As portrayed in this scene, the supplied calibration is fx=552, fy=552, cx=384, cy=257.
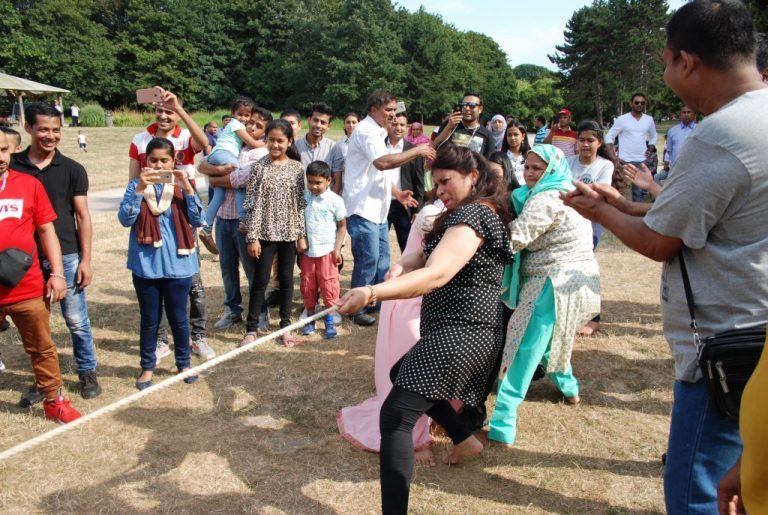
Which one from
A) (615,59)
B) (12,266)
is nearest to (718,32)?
(12,266)

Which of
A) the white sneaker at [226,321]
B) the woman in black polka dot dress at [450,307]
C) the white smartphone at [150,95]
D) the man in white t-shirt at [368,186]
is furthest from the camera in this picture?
the white sneaker at [226,321]

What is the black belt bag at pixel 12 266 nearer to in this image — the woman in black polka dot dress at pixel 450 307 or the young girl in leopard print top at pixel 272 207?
the young girl in leopard print top at pixel 272 207

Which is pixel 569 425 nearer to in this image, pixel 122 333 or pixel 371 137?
pixel 371 137

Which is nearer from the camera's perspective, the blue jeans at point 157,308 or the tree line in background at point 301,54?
the blue jeans at point 157,308

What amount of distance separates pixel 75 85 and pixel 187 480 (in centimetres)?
5261

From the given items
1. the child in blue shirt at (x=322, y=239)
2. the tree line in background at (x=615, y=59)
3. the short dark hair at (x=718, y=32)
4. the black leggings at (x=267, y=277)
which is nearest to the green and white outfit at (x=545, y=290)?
the short dark hair at (x=718, y=32)

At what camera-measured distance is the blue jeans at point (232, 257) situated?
5.13m

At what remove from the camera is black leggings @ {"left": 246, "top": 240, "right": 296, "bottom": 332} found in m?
4.82

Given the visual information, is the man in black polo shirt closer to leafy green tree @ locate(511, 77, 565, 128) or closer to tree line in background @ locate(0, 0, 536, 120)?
tree line in background @ locate(0, 0, 536, 120)

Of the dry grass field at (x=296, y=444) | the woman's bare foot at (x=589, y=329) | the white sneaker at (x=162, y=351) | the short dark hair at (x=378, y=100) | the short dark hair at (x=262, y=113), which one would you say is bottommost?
the dry grass field at (x=296, y=444)

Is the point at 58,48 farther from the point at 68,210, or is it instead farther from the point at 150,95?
the point at 68,210

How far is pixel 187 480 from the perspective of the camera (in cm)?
303

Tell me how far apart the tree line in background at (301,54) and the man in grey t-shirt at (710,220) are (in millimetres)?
42829

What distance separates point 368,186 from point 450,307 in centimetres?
279
